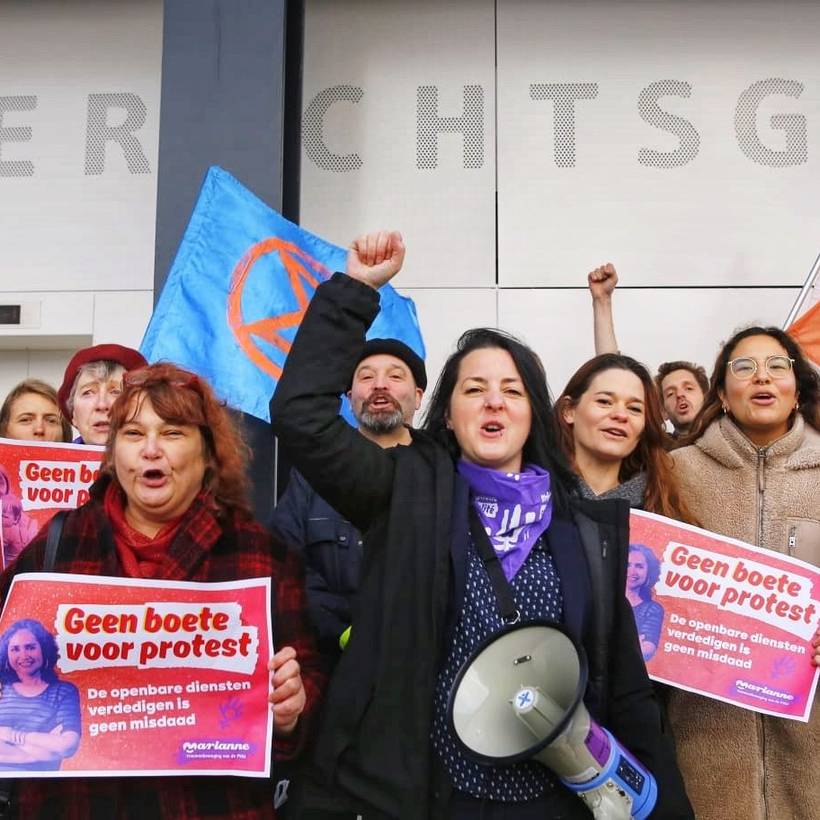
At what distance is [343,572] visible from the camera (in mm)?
3225

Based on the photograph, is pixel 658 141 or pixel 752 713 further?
pixel 658 141

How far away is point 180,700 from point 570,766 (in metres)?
0.88

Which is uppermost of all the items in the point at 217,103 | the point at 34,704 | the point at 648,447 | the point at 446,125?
the point at 446,125

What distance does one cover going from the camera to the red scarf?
239cm

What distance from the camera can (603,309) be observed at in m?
4.64

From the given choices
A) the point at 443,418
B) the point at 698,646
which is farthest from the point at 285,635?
the point at 698,646

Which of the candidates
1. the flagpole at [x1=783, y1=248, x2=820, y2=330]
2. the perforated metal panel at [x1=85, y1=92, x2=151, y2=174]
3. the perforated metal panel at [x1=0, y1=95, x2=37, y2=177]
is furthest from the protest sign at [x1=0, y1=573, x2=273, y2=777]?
the perforated metal panel at [x1=0, y1=95, x2=37, y2=177]

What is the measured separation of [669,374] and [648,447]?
5.26 feet

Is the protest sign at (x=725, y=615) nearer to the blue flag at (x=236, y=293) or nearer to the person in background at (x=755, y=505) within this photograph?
the person in background at (x=755, y=505)

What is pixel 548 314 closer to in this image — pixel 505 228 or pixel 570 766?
pixel 505 228

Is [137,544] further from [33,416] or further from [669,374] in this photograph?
[669,374]

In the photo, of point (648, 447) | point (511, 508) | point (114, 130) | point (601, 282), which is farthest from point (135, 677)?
point (114, 130)

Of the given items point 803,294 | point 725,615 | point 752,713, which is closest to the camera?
point 725,615

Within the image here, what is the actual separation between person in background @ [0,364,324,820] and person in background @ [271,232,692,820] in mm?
301
